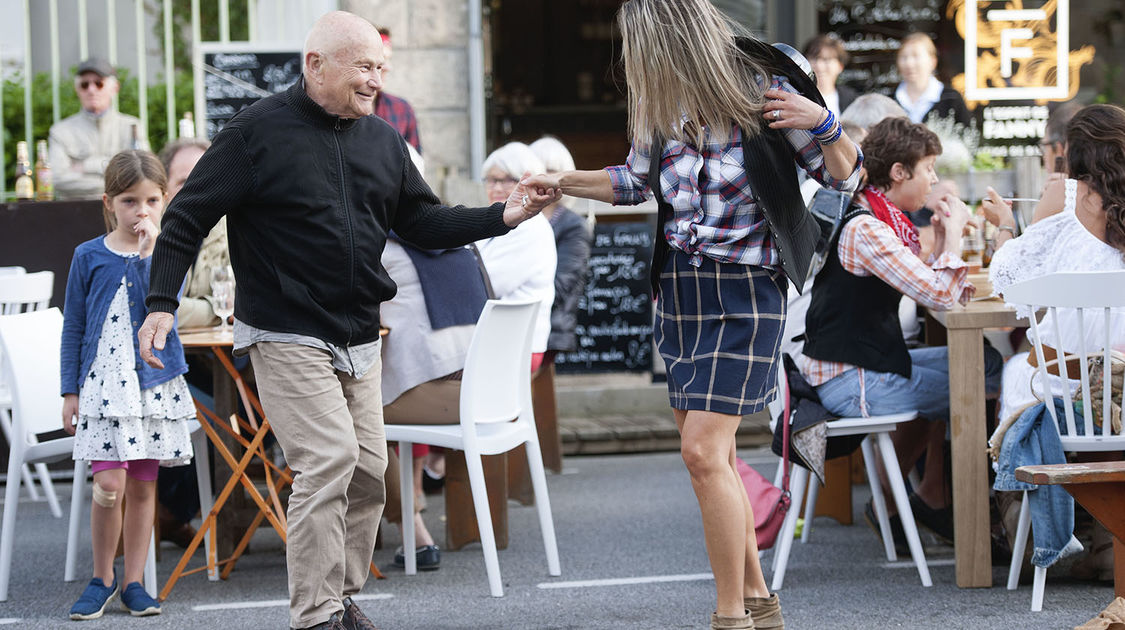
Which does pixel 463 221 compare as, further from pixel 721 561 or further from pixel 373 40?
pixel 721 561

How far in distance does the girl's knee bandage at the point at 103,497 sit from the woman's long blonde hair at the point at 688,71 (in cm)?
200

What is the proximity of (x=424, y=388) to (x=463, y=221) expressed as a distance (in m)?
0.90

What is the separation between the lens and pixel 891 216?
171 inches

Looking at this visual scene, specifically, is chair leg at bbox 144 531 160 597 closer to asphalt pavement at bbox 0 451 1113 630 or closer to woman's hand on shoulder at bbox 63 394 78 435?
asphalt pavement at bbox 0 451 1113 630

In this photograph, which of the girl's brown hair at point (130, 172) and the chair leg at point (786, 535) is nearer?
the girl's brown hair at point (130, 172)

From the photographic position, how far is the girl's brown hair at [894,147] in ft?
14.5

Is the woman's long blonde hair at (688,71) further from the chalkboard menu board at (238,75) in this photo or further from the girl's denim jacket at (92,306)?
the chalkboard menu board at (238,75)

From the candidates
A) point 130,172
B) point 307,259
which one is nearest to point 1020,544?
point 307,259

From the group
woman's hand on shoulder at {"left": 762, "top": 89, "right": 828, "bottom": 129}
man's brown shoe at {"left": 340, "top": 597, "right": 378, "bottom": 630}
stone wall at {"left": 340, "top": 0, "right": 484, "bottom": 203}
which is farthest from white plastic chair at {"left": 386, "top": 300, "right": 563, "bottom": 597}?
stone wall at {"left": 340, "top": 0, "right": 484, "bottom": 203}

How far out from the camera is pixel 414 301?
456 cm

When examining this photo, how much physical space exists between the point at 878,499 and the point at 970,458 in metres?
0.43

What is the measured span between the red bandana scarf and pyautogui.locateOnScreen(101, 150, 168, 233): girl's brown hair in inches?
89.1

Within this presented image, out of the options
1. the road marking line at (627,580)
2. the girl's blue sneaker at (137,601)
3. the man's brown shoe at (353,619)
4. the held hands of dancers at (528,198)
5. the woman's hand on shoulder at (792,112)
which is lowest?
the road marking line at (627,580)

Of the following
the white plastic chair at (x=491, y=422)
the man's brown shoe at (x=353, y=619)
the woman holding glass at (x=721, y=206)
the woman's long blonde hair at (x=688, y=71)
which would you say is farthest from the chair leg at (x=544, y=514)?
the woman's long blonde hair at (x=688, y=71)
